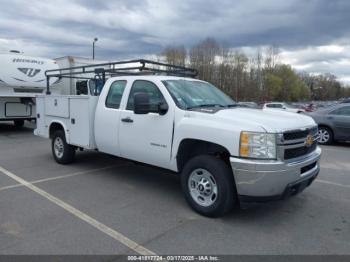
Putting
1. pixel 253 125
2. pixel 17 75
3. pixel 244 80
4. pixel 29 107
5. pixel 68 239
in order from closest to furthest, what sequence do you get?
pixel 68 239 < pixel 253 125 < pixel 17 75 < pixel 29 107 < pixel 244 80

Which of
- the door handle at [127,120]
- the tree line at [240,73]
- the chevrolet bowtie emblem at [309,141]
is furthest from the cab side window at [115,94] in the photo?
the tree line at [240,73]

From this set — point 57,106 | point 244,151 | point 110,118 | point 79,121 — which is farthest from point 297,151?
point 57,106

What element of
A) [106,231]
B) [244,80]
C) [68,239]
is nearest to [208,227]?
[106,231]

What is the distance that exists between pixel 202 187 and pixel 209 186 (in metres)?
0.11

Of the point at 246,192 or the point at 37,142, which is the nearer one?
the point at 246,192

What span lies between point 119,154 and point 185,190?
1.66 m

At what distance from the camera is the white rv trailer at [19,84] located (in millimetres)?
11547

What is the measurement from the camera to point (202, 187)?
4.49 meters

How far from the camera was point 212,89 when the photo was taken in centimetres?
591

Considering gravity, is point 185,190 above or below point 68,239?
above

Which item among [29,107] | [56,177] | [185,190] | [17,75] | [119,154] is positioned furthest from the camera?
[29,107]

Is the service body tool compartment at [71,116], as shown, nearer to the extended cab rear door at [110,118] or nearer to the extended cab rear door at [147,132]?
the extended cab rear door at [110,118]

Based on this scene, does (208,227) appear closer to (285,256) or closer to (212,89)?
(285,256)

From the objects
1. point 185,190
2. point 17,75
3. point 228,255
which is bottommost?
point 228,255
